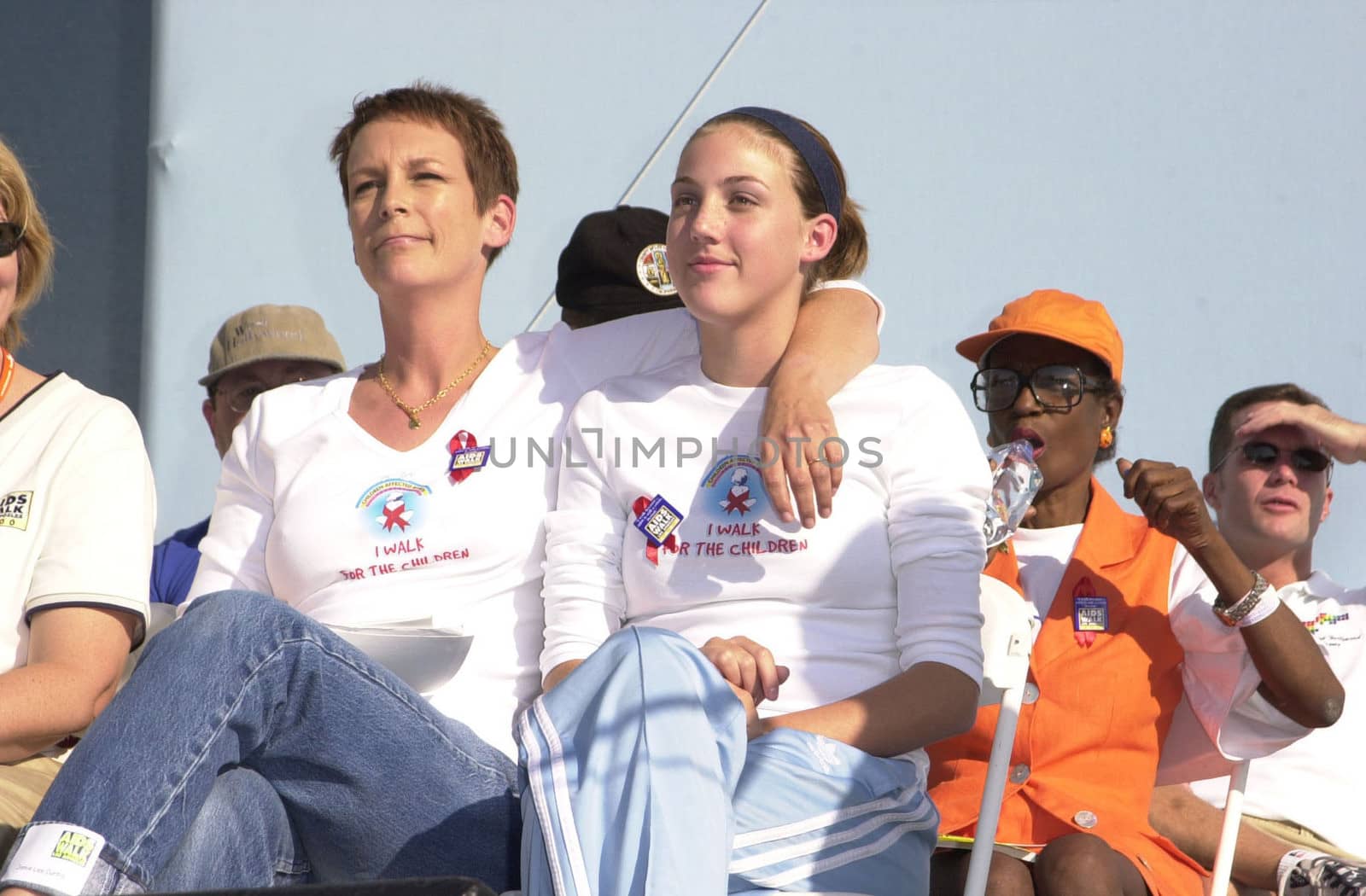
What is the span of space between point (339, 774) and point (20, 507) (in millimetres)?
555

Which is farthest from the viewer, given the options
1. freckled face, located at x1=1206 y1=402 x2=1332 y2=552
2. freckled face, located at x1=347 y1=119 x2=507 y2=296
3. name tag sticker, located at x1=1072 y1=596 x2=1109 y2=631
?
freckled face, located at x1=1206 y1=402 x2=1332 y2=552

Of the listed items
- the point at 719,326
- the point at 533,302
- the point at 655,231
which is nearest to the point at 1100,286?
the point at 655,231

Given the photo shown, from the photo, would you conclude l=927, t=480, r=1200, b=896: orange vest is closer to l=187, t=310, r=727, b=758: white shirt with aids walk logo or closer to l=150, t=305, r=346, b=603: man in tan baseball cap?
l=187, t=310, r=727, b=758: white shirt with aids walk logo

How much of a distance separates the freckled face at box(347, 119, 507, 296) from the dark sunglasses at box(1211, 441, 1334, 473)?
4.58ft

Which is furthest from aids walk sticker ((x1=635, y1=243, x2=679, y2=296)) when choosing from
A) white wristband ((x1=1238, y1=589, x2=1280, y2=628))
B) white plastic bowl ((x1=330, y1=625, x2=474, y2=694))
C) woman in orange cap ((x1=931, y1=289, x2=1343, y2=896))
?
white wristband ((x1=1238, y1=589, x2=1280, y2=628))

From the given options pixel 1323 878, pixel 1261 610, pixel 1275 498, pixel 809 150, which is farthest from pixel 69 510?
pixel 1275 498

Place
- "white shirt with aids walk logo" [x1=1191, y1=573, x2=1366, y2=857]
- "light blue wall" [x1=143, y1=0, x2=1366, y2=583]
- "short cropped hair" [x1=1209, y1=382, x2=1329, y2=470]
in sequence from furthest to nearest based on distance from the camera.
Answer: "light blue wall" [x1=143, y1=0, x2=1366, y2=583] < "short cropped hair" [x1=1209, y1=382, x2=1329, y2=470] < "white shirt with aids walk logo" [x1=1191, y1=573, x2=1366, y2=857]

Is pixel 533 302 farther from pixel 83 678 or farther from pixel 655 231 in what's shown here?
pixel 83 678

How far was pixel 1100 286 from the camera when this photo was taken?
309cm

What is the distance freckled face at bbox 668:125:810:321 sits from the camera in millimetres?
1806

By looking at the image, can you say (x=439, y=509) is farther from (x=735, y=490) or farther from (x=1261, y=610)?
(x=1261, y=610)

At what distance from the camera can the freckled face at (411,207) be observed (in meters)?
1.97

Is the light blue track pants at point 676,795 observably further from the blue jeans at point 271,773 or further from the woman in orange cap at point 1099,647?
the woman in orange cap at point 1099,647

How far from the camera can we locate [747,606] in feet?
5.58
